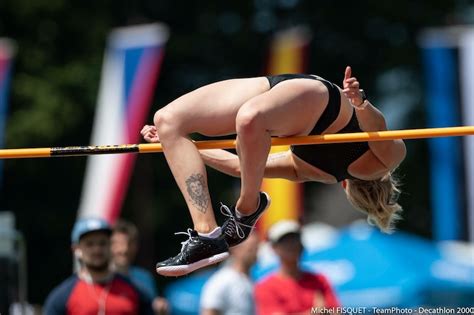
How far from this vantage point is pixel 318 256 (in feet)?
40.0

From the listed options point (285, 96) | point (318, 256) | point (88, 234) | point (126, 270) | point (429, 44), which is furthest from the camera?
point (429, 44)

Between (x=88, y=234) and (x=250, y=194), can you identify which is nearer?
(x=250, y=194)

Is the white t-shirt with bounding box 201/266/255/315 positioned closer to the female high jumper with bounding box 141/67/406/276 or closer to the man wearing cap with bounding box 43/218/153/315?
the man wearing cap with bounding box 43/218/153/315

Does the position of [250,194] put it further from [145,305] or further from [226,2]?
[226,2]

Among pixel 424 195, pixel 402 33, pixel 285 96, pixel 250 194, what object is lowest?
pixel 424 195

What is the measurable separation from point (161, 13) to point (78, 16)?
8.52 feet

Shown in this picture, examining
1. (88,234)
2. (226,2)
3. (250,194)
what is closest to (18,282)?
(88,234)

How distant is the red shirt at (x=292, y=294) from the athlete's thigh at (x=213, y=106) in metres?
2.30

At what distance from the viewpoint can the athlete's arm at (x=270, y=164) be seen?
6062 mm

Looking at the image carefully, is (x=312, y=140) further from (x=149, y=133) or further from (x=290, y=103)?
(x=149, y=133)

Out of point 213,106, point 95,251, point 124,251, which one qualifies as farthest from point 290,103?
point 124,251

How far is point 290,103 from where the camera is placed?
17.4 ft

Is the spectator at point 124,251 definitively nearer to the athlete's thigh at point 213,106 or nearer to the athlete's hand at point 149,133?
the athlete's hand at point 149,133

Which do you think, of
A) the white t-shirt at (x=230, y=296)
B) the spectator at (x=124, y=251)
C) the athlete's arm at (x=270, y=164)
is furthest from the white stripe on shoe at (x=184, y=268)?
the spectator at (x=124, y=251)
